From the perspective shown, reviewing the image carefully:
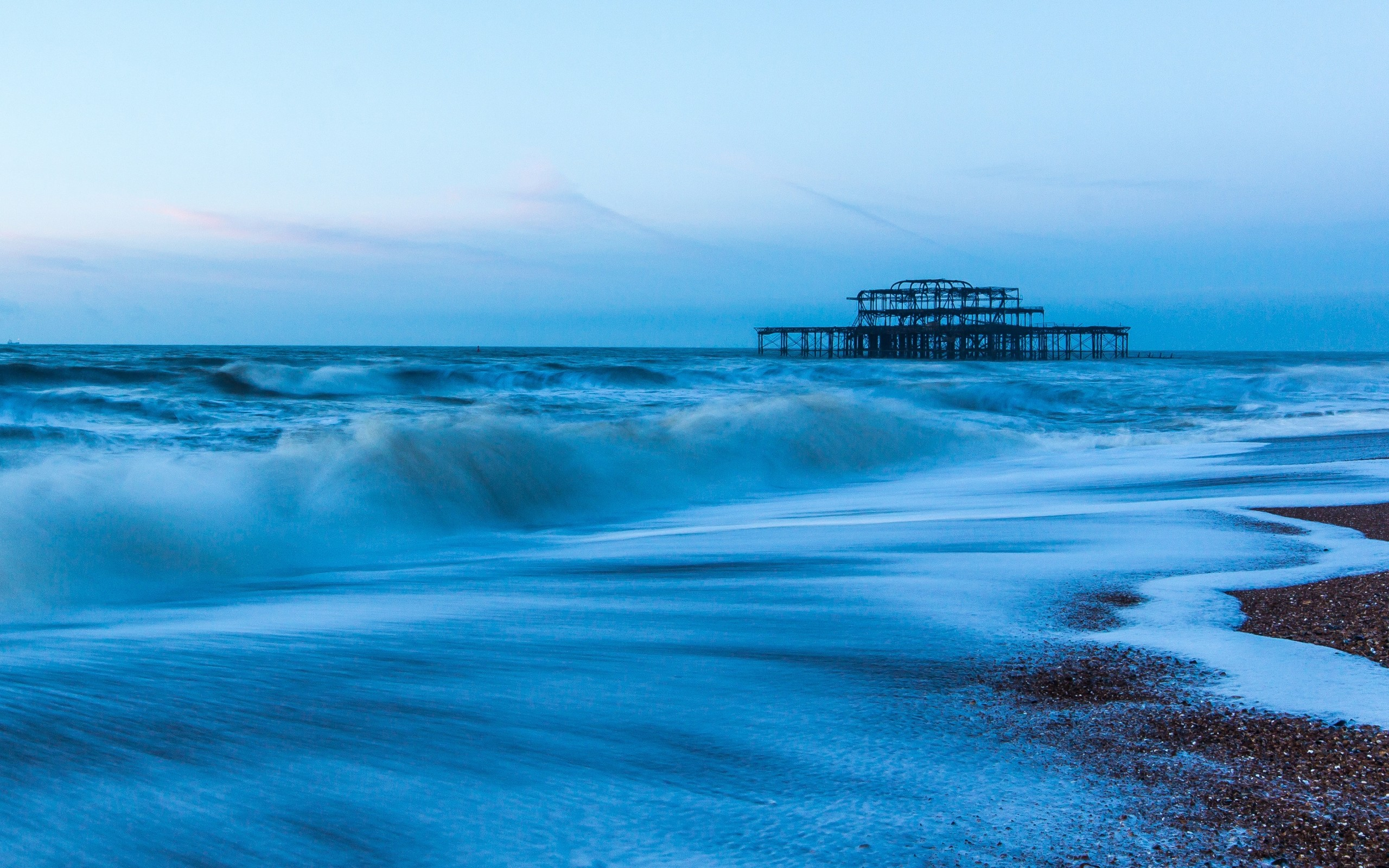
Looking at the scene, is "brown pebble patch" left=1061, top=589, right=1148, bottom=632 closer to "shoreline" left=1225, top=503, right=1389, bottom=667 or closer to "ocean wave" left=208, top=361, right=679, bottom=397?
"shoreline" left=1225, top=503, right=1389, bottom=667

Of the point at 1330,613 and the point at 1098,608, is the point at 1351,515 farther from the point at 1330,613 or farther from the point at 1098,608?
the point at 1098,608

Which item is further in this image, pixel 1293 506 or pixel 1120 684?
pixel 1293 506

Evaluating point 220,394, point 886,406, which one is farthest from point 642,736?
point 220,394

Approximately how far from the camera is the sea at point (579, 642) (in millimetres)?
2543

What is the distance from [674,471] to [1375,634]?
908 centimetres

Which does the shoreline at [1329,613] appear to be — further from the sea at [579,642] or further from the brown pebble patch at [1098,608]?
the brown pebble patch at [1098,608]

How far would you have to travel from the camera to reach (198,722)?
3.27 metres

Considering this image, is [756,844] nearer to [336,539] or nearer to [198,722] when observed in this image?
[198,722]

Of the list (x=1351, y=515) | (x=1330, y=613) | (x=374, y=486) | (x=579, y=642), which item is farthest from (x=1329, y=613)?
(x=374, y=486)

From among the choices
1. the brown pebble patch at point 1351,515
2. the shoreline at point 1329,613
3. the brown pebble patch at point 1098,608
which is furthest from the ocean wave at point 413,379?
the shoreline at point 1329,613

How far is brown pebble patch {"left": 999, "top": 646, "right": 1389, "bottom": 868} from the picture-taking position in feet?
7.61

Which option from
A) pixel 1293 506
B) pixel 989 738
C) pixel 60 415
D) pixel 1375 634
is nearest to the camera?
pixel 989 738

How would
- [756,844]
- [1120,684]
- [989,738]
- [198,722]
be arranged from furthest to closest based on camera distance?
[1120,684] → [198,722] → [989,738] → [756,844]

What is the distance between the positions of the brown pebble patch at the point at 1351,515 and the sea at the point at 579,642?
0.76 feet
